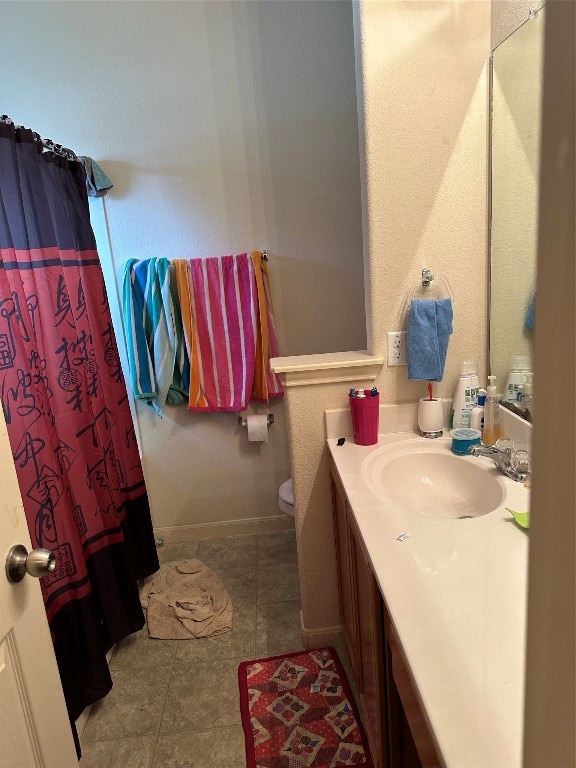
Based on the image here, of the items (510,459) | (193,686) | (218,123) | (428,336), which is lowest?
(193,686)

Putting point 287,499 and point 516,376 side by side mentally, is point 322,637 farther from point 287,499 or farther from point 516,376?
point 516,376

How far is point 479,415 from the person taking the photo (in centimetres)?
158

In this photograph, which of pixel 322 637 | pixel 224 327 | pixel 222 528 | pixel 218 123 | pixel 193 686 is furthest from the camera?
pixel 222 528

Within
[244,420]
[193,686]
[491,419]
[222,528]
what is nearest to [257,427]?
[244,420]

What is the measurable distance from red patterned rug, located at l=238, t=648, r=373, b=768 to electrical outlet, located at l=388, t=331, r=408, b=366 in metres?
1.16

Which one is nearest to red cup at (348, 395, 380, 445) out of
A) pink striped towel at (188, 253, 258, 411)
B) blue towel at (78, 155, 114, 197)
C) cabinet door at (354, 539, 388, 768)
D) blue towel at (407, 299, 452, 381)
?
blue towel at (407, 299, 452, 381)

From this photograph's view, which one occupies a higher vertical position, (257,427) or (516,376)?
(516,376)

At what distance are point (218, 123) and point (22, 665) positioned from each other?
2.26 meters

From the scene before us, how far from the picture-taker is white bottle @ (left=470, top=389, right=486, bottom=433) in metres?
1.58

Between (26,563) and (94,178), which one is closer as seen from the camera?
(26,563)

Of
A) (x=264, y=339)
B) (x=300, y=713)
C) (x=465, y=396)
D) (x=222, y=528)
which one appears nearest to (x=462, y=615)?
(x=465, y=396)

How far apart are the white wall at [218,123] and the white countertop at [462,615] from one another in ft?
5.05

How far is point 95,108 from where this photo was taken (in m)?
2.24

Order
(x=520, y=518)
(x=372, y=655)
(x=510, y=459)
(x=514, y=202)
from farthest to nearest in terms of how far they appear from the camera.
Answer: (x=514, y=202) → (x=510, y=459) → (x=372, y=655) → (x=520, y=518)
